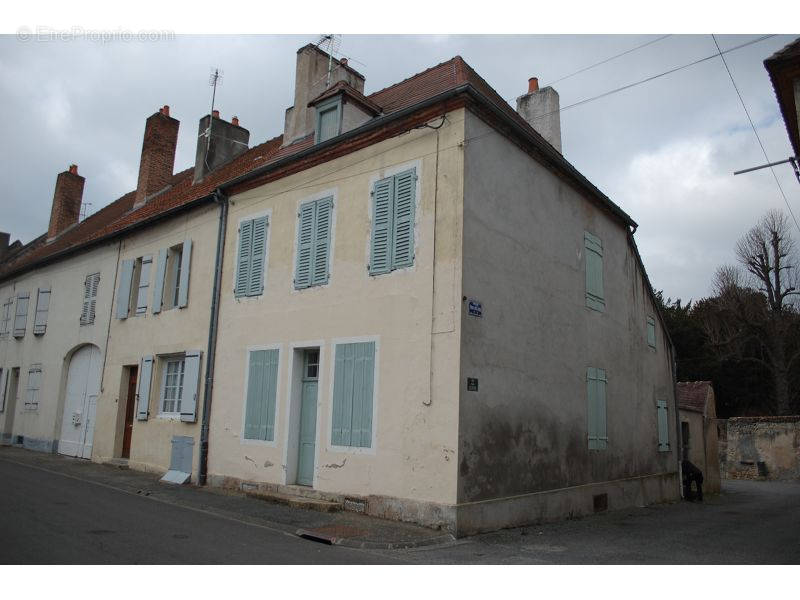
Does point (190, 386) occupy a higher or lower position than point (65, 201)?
lower

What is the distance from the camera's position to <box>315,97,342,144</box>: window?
437 inches

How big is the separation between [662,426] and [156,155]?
1544 centimetres

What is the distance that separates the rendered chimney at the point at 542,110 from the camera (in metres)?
13.2

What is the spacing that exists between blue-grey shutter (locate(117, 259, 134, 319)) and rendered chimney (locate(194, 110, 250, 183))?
275 centimetres

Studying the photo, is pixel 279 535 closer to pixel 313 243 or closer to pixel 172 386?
pixel 313 243

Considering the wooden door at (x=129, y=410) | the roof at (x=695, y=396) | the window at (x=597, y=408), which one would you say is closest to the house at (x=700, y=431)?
the roof at (x=695, y=396)

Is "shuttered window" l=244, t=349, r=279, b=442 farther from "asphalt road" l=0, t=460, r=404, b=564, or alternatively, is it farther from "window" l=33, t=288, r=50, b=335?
"window" l=33, t=288, r=50, b=335

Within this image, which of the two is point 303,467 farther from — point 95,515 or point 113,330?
point 113,330

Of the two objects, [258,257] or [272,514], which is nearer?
[272,514]

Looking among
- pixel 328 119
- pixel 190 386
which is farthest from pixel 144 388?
pixel 328 119

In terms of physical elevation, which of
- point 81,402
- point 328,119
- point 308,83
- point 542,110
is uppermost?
point 308,83

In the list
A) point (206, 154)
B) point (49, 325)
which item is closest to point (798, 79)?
point (206, 154)

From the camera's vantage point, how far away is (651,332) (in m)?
15.5

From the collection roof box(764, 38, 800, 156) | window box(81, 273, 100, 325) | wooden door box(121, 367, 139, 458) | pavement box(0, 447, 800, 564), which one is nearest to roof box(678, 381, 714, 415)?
pavement box(0, 447, 800, 564)
